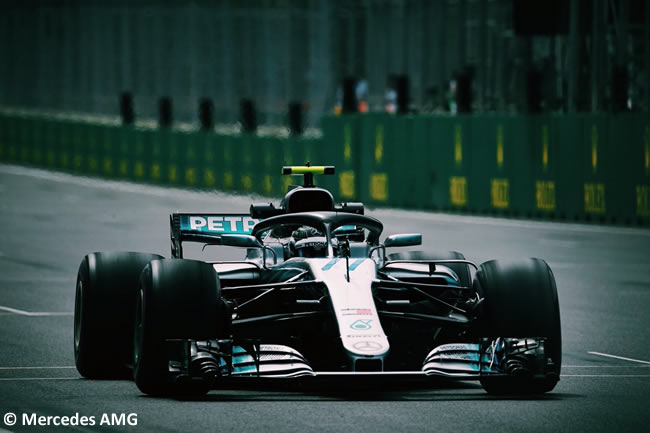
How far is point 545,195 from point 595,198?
1.15 meters

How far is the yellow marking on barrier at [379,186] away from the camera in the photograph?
103ft

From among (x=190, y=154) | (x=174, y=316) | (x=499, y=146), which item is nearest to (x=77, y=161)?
(x=190, y=154)

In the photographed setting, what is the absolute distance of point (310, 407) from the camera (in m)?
9.90

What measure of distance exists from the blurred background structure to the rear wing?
601 inches

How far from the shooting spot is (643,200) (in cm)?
2597

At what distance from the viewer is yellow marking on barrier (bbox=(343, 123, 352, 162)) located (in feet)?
106

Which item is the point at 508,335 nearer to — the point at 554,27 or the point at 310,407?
the point at 310,407

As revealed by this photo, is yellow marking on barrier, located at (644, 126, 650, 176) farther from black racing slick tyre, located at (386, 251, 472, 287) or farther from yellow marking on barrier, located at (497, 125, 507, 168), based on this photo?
black racing slick tyre, located at (386, 251, 472, 287)

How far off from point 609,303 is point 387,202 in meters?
15.0

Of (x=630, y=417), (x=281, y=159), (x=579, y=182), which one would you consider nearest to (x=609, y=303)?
(x=630, y=417)

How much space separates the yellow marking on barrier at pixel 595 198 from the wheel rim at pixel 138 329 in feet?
55.3

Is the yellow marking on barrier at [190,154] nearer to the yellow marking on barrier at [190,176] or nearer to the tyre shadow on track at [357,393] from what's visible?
the yellow marking on barrier at [190,176]

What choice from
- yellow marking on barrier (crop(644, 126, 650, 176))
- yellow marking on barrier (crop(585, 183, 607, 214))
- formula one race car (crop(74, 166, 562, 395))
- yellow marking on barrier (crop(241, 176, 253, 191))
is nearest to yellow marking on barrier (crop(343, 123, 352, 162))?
yellow marking on barrier (crop(241, 176, 253, 191))

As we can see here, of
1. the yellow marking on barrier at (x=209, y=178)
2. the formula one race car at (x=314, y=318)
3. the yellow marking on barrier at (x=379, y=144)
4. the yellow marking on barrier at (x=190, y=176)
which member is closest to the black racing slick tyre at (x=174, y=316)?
the formula one race car at (x=314, y=318)
